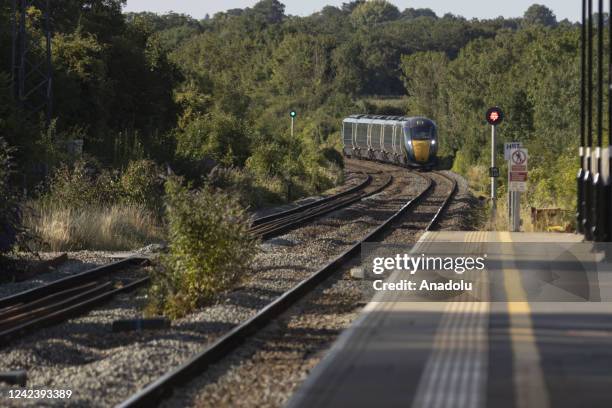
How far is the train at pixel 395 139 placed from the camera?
61.8 metres

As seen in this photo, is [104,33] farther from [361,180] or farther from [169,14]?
[169,14]

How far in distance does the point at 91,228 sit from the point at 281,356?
13.3 m

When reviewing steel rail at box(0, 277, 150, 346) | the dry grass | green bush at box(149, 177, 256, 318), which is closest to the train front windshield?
the dry grass

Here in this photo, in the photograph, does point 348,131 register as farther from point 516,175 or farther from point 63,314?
point 63,314

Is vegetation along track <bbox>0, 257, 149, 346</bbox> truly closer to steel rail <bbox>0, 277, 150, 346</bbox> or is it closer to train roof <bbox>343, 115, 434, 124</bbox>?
steel rail <bbox>0, 277, 150, 346</bbox>

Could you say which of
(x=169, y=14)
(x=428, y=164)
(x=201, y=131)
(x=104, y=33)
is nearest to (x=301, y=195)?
(x=201, y=131)

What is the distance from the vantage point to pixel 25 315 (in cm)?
1358

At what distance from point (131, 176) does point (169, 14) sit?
16907 cm

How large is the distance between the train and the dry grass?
122ft

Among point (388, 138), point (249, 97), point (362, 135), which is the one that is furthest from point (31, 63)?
point (249, 97)

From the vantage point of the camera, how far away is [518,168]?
24484 mm

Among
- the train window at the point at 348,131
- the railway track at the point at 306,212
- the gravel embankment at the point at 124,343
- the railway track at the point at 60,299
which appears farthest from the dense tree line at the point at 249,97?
the gravel embankment at the point at 124,343

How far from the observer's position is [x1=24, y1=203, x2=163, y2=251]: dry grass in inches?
888

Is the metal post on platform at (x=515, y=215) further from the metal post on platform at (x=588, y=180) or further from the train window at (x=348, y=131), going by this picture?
the train window at (x=348, y=131)
